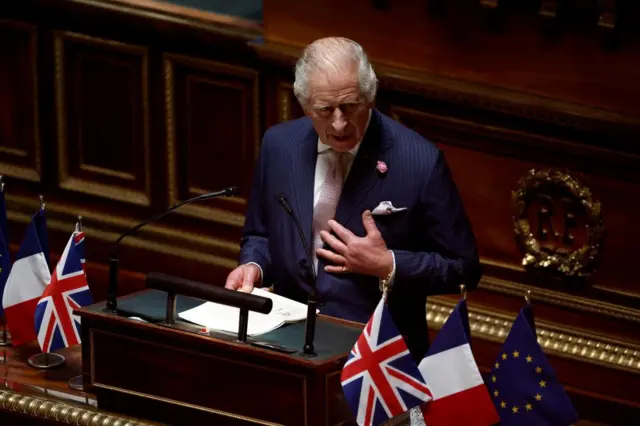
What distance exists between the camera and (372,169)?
15.8 feet

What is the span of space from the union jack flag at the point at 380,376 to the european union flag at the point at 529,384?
0.94 ft

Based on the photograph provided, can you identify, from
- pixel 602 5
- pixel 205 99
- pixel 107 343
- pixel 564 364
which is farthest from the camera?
pixel 205 99

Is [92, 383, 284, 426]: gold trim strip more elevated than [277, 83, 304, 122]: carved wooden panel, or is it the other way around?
[277, 83, 304, 122]: carved wooden panel

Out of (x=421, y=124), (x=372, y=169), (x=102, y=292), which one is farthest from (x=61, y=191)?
(x=372, y=169)

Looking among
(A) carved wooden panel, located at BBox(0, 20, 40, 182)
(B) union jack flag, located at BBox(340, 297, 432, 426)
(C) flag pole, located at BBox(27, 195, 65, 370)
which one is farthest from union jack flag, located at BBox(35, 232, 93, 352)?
(A) carved wooden panel, located at BBox(0, 20, 40, 182)

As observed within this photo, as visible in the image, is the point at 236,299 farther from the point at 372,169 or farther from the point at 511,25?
the point at 511,25

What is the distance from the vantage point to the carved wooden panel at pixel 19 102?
739 centimetres

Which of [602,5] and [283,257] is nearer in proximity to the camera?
[283,257]

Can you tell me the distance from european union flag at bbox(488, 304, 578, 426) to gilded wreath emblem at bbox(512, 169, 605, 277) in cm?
171

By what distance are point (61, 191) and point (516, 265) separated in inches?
88.4

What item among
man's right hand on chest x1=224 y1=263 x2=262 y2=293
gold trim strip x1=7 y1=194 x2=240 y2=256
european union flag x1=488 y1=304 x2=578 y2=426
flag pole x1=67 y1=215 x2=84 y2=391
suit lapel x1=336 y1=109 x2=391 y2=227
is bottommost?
gold trim strip x1=7 y1=194 x2=240 y2=256

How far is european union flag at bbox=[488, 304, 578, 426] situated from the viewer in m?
4.45

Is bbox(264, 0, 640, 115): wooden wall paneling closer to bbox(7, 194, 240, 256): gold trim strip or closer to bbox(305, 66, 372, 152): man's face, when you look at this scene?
bbox(7, 194, 240, 256): gold trim strip

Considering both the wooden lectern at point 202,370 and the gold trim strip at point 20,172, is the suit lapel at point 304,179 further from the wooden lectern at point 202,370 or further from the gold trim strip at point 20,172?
the gold trim strip at point 20,172
